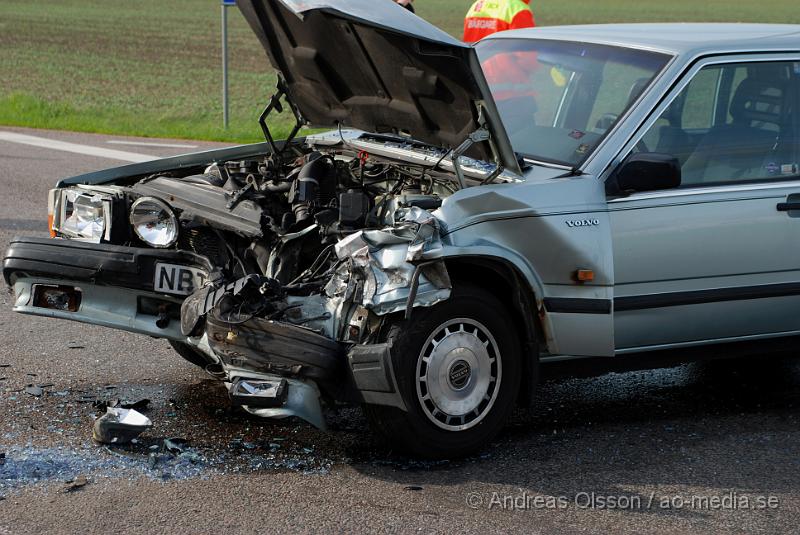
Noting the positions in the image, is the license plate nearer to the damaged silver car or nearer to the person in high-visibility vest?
the damaged silver car

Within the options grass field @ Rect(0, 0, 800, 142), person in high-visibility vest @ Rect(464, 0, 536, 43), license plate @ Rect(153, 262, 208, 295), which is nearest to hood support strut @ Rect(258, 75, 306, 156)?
license plate @ Rect(153, 262, 208, 295)

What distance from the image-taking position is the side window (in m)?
5.02

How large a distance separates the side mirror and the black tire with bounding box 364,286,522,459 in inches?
28.3

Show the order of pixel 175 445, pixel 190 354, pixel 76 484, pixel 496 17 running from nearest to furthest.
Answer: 1. pixel 76 484
2. pixel 175 445
3. pixel 190 354
4. pixel 496 17

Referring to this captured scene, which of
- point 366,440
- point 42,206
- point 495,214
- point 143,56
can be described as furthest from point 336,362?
point 143,56

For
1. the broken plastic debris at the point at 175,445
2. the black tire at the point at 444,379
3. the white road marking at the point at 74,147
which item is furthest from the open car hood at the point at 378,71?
the white road marking at the point at 74,147

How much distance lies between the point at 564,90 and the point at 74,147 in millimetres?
9105

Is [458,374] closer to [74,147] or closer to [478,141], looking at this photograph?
[478,141]

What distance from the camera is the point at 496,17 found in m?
9.80

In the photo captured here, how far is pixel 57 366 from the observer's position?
5.67m

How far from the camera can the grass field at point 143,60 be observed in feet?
55.2

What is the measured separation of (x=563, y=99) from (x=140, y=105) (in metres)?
15.4

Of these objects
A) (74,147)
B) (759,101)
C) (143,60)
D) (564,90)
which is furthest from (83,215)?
(143,60)

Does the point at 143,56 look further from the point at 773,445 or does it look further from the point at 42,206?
the point at 773,445
